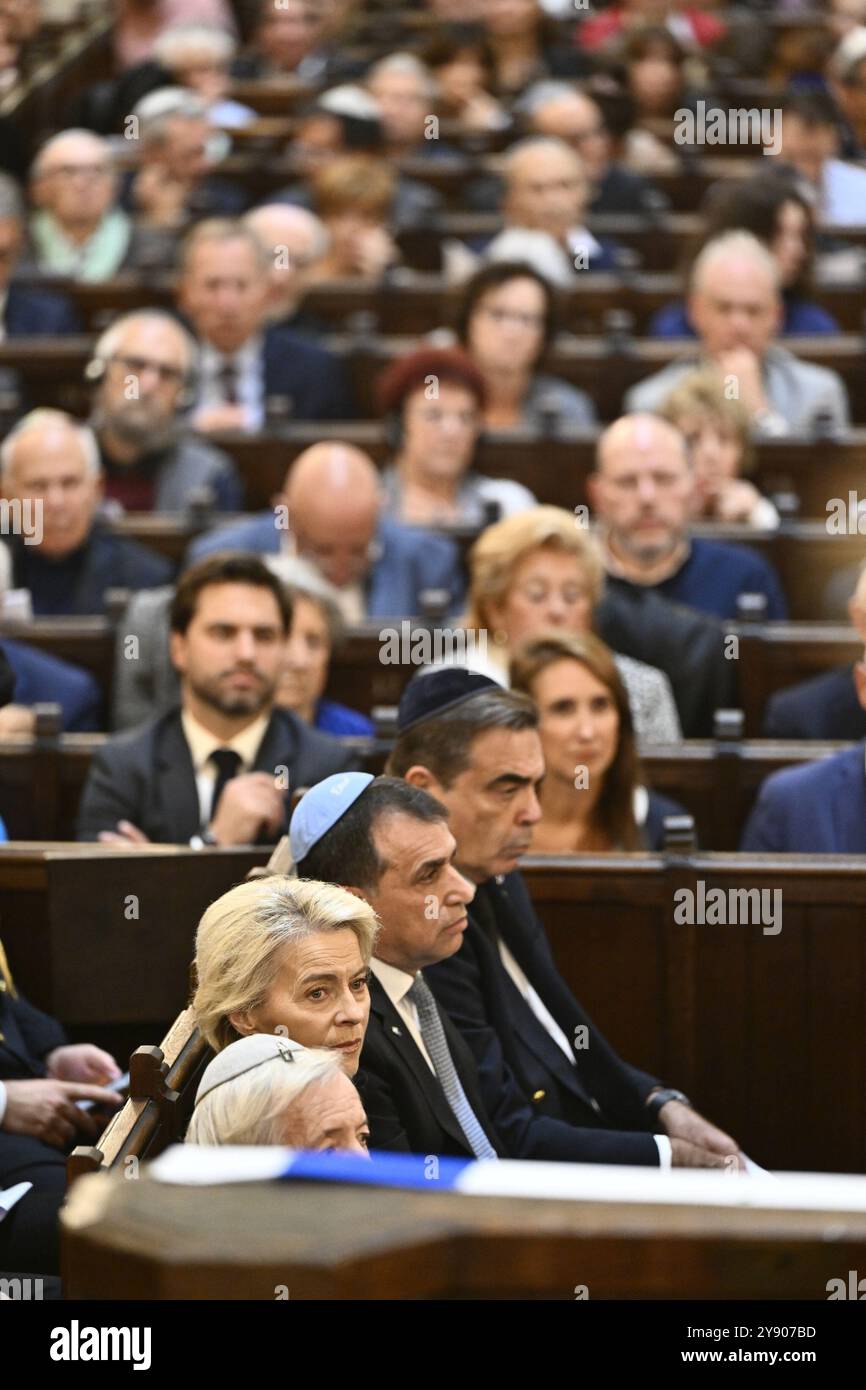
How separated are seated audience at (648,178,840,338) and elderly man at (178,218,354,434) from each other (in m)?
1.06

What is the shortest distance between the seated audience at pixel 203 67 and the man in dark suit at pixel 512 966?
558 centimetres

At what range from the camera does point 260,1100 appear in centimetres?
203

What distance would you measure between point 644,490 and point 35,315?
292cm

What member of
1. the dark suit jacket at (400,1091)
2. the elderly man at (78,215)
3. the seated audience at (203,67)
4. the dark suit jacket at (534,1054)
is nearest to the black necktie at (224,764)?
the dark suit jacket at (534,1054)

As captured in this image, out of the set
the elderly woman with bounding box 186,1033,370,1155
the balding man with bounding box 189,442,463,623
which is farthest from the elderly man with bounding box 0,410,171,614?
the elderly woman with bounding box 186,1033,370,1155

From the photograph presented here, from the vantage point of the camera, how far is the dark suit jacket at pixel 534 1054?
9.34ft

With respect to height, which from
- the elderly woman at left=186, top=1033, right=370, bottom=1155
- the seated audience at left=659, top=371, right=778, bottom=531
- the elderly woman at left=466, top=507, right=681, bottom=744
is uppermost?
the seated audience at left=659, top=371, right=778, bottom=531

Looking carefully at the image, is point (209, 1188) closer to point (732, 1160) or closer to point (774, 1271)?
point (774, 1271)

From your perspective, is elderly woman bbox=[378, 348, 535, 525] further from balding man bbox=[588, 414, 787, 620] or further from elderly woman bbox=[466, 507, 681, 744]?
elderly woman bbox=[466, 507, 681, 744]

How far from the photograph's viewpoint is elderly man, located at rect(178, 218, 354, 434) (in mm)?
6137

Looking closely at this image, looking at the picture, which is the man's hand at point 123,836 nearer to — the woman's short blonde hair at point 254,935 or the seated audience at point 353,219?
the woman's short blonde hair at point 254,935

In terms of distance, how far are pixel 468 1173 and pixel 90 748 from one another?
112 inches

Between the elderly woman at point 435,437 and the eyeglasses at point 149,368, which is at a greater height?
the eyeglasses at point 149,368
